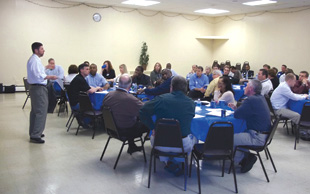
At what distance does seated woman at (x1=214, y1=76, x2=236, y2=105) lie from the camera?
177 inches

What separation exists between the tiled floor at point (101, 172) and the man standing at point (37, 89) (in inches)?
11.0

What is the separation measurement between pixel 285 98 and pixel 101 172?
356 cm

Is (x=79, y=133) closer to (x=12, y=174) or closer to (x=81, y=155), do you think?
(x=81, y=155)

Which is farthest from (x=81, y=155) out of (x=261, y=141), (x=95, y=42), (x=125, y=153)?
(x=95, y=42)

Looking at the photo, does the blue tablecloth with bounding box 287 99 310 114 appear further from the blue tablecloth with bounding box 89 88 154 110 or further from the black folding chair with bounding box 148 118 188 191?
the blue tablecloth with bounding box 89 88 154 110

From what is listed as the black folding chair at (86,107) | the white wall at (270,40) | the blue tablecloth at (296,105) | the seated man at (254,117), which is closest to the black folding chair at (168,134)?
the seated man at (254,117)

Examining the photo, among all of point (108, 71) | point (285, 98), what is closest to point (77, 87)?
point (108, 71)

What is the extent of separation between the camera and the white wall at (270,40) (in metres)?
11.6

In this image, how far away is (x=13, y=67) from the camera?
10.7 metres

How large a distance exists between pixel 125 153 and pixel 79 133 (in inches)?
59.8

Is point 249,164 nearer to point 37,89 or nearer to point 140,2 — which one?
point 37,89

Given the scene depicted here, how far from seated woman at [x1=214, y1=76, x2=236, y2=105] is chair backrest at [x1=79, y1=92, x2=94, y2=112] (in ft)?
7.48

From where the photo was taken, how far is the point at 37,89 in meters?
4.78

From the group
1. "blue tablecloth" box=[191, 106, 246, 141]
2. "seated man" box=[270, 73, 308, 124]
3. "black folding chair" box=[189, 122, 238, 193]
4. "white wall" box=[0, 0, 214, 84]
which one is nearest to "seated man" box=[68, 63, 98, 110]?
"blue tablecloth" box=[191, 106, 246, 141]
